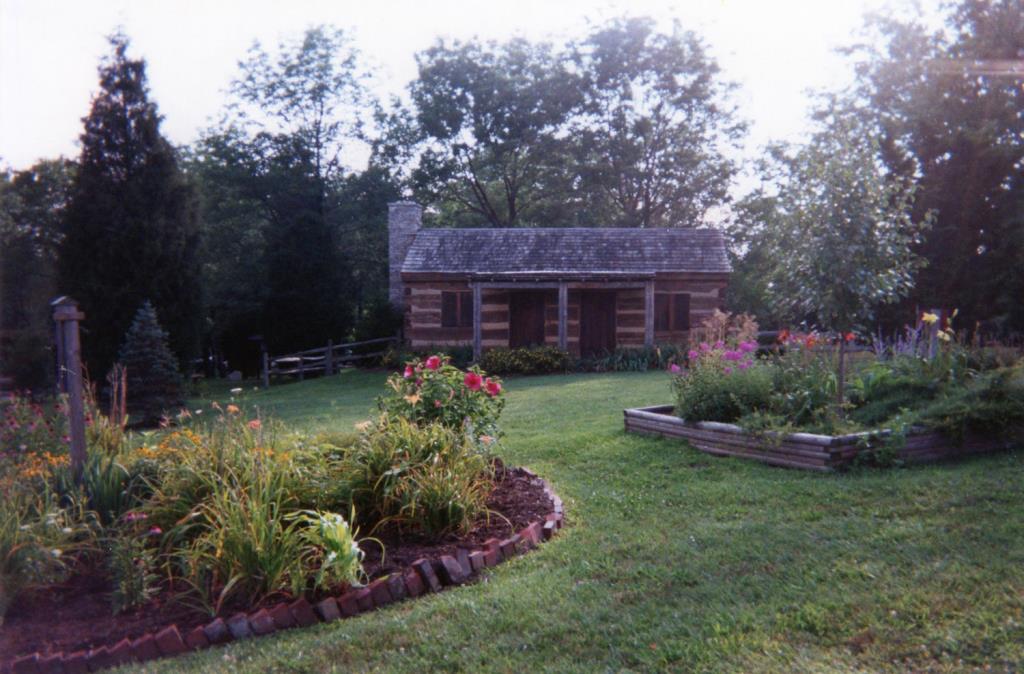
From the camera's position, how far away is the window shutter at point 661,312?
23547mm

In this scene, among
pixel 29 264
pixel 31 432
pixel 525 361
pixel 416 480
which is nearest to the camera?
pixel 416 480

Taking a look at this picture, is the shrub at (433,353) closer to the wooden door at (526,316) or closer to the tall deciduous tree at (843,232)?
the wooden door at (526,316)

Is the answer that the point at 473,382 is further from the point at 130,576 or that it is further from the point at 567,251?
the point at 567,251

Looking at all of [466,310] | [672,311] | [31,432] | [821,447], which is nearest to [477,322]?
[466,310]

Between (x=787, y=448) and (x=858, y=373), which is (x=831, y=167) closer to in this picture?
(x=858, y=373)

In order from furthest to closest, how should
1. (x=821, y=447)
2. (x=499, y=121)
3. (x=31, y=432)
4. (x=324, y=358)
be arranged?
(x=499, y=121) < (x=324, y=358) < (x=31, y=432) < (x=821, y=447)

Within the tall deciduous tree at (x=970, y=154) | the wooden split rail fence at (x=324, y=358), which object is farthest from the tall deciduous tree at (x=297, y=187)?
the tall deciduous tree at (x=970, y=154)

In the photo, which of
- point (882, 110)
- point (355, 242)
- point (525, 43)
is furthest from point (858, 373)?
point (525, 43)

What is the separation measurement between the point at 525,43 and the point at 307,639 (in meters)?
33.7

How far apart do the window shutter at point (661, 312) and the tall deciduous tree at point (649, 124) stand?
1115cm

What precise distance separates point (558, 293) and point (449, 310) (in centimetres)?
324

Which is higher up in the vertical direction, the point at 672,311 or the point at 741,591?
the point at 672,311

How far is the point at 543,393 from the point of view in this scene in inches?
600

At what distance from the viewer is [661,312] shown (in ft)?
77.5
